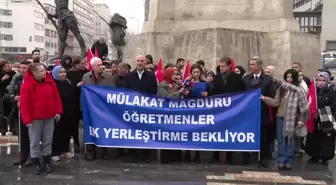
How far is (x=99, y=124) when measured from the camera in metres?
8.21

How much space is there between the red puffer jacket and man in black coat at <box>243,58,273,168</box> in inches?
134

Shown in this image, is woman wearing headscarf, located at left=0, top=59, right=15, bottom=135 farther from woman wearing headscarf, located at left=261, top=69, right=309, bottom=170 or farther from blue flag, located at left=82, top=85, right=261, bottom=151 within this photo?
woman wearing headscarf, located at left=261, top=69, right=309, bottom=170

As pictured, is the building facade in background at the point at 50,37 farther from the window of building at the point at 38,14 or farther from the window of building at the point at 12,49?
the window of building at the point at 12,49

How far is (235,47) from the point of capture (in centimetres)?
1258

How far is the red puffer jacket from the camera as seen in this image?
7.21m

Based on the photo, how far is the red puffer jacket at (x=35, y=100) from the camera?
721 centimetres

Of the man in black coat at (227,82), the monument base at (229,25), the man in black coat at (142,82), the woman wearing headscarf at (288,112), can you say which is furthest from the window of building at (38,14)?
the woman wearing headscarf at (288,112)

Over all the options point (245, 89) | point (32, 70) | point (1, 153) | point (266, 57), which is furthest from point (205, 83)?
point (266, 57)

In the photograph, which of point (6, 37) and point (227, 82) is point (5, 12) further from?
point (227, 82)

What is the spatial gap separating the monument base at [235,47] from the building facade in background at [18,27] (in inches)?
3771

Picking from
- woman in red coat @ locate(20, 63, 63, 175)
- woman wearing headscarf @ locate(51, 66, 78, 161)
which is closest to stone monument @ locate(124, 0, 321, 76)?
woman wearing headscarf @ locate(51, 66, 78, 161)

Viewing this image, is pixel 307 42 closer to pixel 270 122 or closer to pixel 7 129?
pixel 270 122

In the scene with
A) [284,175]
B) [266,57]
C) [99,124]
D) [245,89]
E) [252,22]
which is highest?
[252,22]

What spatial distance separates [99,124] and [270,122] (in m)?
2.97
